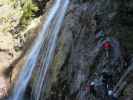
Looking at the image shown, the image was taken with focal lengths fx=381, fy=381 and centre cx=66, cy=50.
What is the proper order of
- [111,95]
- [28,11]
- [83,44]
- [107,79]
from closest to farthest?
[111,95], [107,79], [83,44], [28,11]

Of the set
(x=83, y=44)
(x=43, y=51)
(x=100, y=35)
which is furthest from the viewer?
(x=43, y=51)

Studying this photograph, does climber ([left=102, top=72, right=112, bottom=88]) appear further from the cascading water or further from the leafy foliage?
the leafy foliage

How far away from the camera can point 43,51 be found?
14.5 m

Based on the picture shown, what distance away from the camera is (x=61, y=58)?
12.5m

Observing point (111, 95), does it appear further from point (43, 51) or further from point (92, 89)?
point (43, 51)

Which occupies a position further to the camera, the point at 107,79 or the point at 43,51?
the point at 43,51

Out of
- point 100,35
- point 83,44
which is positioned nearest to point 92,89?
point 100,35

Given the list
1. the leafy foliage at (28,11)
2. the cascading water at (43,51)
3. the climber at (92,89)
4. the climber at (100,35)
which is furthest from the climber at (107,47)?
the leafy foliage at (28,11)

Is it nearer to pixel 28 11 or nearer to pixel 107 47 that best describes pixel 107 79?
pixel 107 47

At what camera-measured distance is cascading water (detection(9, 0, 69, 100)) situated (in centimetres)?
1339

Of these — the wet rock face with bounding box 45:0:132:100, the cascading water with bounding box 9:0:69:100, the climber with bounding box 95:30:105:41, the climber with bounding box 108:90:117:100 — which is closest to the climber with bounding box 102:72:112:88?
the climber with bounding box 108:90:117:100

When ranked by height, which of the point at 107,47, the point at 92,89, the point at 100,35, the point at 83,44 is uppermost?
the point at 100,35

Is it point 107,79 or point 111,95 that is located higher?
point 107,79

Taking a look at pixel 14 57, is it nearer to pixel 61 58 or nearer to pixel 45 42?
pixel 45 42
